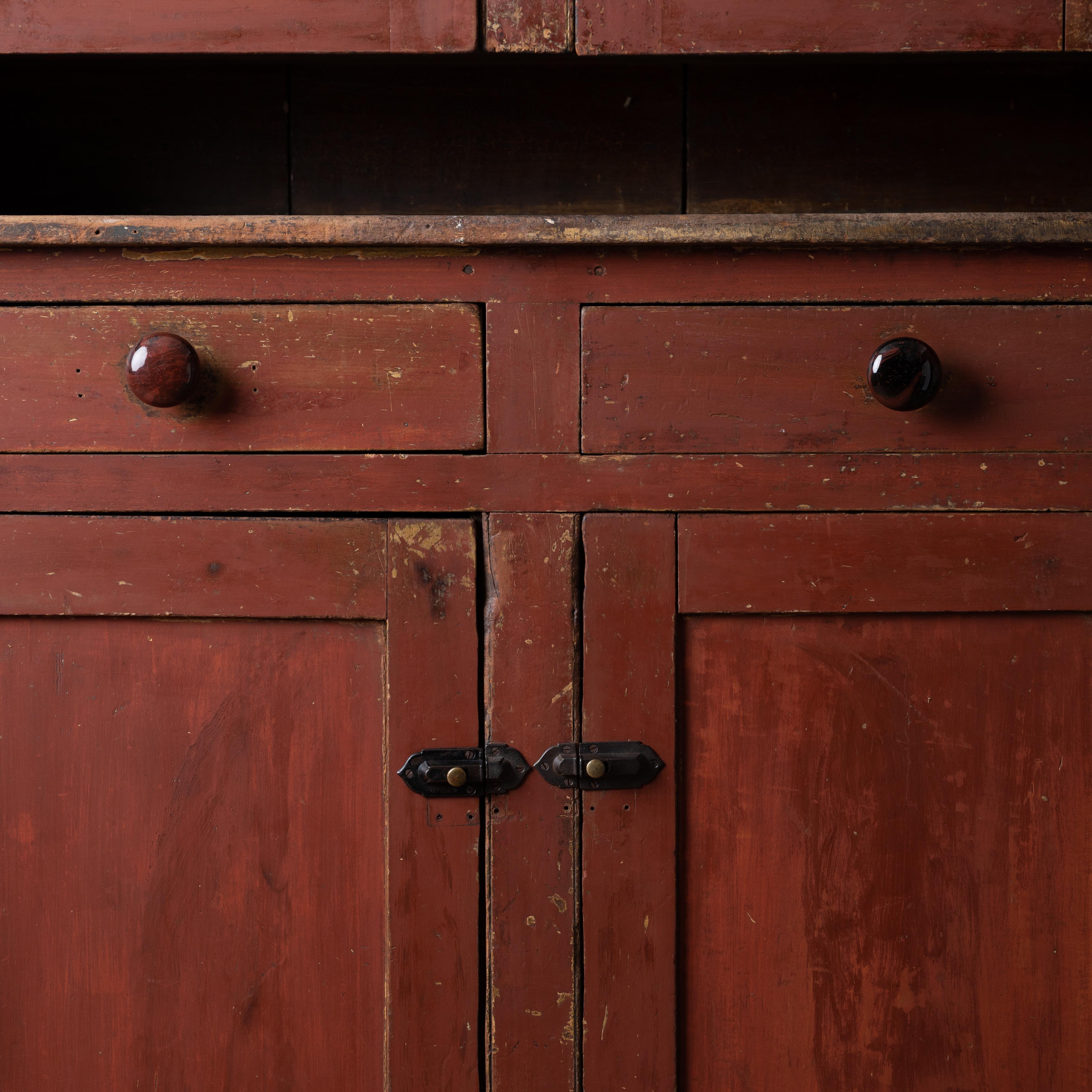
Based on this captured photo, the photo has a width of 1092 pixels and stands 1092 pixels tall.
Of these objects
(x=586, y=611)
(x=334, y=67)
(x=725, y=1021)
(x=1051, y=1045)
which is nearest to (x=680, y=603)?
(x=586, y=611)

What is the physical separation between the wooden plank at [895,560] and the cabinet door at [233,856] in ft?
0.70

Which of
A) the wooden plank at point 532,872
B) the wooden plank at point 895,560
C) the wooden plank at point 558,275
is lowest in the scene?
the wooden plank at point 532,872

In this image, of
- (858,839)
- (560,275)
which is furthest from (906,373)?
(858,839)

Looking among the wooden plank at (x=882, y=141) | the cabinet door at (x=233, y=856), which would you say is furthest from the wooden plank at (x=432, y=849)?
the wooden plank at (x=882, y=141)

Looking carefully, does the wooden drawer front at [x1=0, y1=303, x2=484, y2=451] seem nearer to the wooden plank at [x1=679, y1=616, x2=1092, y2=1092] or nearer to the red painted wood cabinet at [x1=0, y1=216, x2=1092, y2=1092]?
the red painted wood cabinet at [x1=0, y1=216, x2=1092, y2=1092]

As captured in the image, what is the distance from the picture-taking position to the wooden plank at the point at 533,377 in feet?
2.19

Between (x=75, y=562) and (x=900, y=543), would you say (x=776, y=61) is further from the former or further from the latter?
(x=75, y=562)

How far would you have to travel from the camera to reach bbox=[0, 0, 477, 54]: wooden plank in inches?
27.4

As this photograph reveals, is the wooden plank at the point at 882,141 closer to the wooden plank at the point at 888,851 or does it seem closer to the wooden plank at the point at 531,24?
the wooden plank at the point at 531,24

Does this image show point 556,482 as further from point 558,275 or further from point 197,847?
point 197,847

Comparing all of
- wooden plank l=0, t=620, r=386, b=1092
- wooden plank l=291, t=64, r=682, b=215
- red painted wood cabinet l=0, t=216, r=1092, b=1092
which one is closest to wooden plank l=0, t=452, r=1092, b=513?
red painted wood cabinet l=0, t=216, r=1092, b=1092

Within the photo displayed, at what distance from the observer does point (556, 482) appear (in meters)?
0.68

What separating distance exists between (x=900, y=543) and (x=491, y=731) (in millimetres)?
373

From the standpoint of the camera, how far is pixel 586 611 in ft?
2.24
